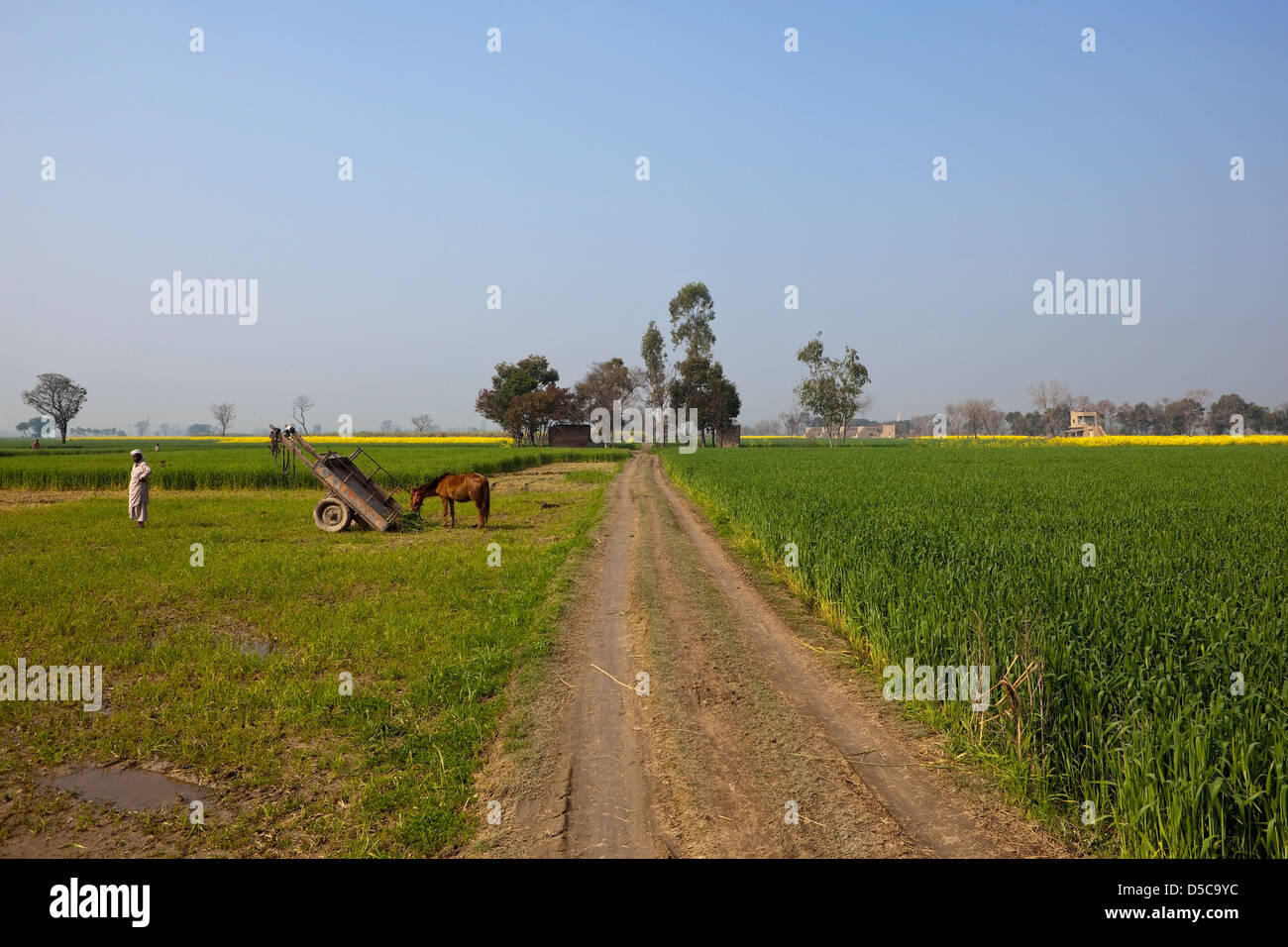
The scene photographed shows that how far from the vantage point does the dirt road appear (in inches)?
166

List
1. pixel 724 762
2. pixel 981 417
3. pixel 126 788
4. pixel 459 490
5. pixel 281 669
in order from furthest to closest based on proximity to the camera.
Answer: pixel 981 417 < pixel 459 490 < pixel 281 669 < pixel 724 762 < pixel 126 788

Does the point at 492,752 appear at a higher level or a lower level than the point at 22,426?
lower

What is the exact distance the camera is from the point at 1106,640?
5.73 m

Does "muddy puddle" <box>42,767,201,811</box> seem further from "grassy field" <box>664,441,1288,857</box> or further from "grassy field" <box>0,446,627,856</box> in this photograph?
"grassy field" <box>664,441,1288,857</box>

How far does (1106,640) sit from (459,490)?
47.4 feet

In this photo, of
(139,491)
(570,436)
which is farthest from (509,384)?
(139,491)

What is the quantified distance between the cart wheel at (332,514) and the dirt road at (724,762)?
32.4ft

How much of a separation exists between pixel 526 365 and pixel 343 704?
90.6 m

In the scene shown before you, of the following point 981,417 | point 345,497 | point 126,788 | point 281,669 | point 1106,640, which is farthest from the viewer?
point 981,417

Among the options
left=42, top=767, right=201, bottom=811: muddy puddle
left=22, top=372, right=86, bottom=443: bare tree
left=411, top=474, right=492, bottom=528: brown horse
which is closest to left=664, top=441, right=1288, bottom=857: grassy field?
left=42, top=767, right=201, bottom=811: muddy puddle

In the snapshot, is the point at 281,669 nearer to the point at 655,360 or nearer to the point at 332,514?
the point at 332,514

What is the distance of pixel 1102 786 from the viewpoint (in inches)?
170
